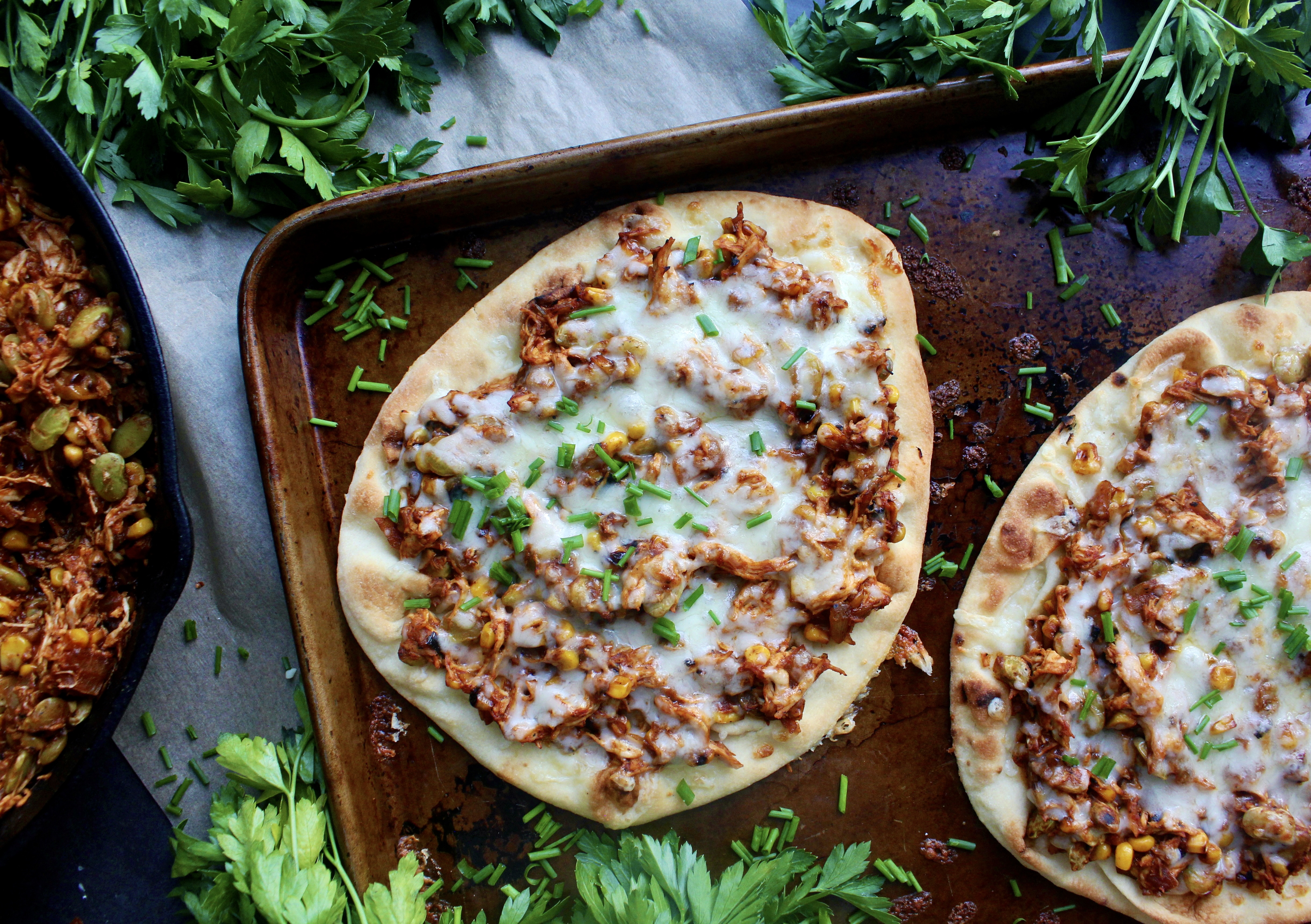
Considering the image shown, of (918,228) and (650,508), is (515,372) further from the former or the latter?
(918,228)

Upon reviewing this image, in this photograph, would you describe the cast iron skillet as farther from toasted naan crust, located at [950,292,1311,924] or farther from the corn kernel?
the corn kernel

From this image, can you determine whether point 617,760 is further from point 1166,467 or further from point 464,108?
point 464,108

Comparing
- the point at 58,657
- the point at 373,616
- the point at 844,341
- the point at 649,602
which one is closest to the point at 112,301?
the point at 58,657

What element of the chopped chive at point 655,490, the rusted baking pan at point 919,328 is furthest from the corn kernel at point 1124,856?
the chopped chive at point 655,490

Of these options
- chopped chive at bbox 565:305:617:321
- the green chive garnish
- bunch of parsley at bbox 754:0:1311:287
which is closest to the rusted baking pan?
bunch of parsley at bbox 754:0:1311:287

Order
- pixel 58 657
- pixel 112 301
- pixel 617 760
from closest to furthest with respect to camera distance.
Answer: pixel 58 657 → pixel 112 301 → pixel 617 760

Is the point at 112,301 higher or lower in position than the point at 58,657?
higher

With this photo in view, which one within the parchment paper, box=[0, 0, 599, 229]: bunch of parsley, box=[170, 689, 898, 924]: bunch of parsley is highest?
box=[0, 0, 599, 229]: bunch of parsley
